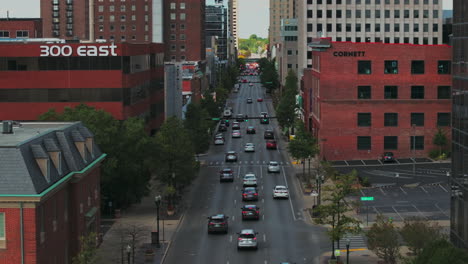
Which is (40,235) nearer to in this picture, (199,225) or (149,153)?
(199,225)

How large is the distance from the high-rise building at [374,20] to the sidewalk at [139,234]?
89944 millimetres

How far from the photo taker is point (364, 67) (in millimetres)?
109000

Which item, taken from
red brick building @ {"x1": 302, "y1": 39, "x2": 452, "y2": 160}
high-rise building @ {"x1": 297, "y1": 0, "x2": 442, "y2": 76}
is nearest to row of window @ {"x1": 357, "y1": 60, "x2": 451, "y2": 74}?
red brick building @ {"x1": 302, "y1": 39, "x2": 452, "y2": 160}

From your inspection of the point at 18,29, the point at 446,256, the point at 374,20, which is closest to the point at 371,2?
the point at 374,20

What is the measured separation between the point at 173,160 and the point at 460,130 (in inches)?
1626

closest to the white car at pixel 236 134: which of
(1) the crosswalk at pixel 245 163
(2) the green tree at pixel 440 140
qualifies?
(1) the crosswalk at pixel 245 163

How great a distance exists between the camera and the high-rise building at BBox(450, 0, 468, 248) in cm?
4397

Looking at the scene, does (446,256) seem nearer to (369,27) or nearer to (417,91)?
(417,91)

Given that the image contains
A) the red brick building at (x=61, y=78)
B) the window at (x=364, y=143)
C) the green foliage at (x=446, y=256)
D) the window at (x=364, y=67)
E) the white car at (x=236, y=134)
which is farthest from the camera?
the white car at (x=236, y=134)

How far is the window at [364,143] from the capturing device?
11044cm

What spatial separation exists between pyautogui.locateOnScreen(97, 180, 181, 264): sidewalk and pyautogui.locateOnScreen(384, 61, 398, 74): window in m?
39.9

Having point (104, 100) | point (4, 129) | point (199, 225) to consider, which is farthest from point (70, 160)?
point (104, 100)

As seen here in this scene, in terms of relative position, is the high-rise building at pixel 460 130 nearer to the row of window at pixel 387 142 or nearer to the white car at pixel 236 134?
the row of window at pixel 387 142

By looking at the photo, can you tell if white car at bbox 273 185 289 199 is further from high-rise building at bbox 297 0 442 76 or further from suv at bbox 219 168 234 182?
high-rise building at bbox 297 0 442 76
